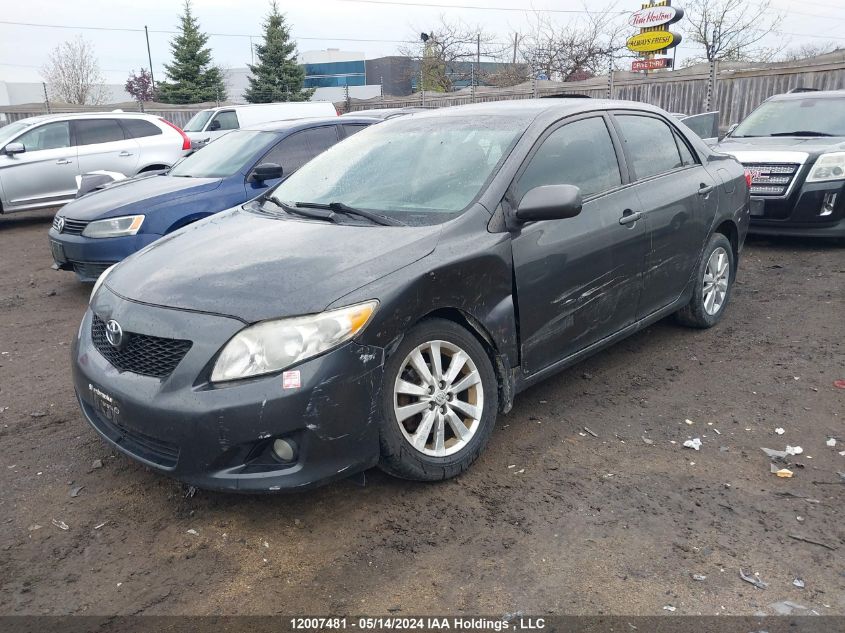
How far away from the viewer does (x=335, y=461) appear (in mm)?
2844

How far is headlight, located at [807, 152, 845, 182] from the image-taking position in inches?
302

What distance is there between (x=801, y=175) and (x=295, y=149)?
5.56m

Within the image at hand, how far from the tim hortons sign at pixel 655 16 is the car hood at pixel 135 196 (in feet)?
61.8

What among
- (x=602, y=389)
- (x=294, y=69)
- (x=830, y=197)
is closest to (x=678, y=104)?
(x=830, y=197)

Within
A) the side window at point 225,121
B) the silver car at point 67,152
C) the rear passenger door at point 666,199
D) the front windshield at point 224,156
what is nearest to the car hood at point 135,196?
the front windshield at point 224,156

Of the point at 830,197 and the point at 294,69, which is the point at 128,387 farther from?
the point at 294,69

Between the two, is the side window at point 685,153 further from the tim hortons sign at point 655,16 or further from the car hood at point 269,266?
the tim hortons sign at point 655,16

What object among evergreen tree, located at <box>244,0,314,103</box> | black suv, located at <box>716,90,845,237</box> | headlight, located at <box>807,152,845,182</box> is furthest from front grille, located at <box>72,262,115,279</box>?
evergreen tree, located at <box>244,0,314,103</box>

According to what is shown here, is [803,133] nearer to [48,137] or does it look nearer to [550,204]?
[550,204]

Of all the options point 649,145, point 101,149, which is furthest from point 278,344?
point 101,149

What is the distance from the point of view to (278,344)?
109 inches

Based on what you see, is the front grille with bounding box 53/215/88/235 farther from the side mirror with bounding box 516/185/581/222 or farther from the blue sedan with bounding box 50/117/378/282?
the side mirror with bounding box 516/185/581/222

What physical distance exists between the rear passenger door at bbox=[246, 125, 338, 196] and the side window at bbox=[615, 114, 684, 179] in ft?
11.5

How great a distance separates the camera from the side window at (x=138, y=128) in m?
11.8
